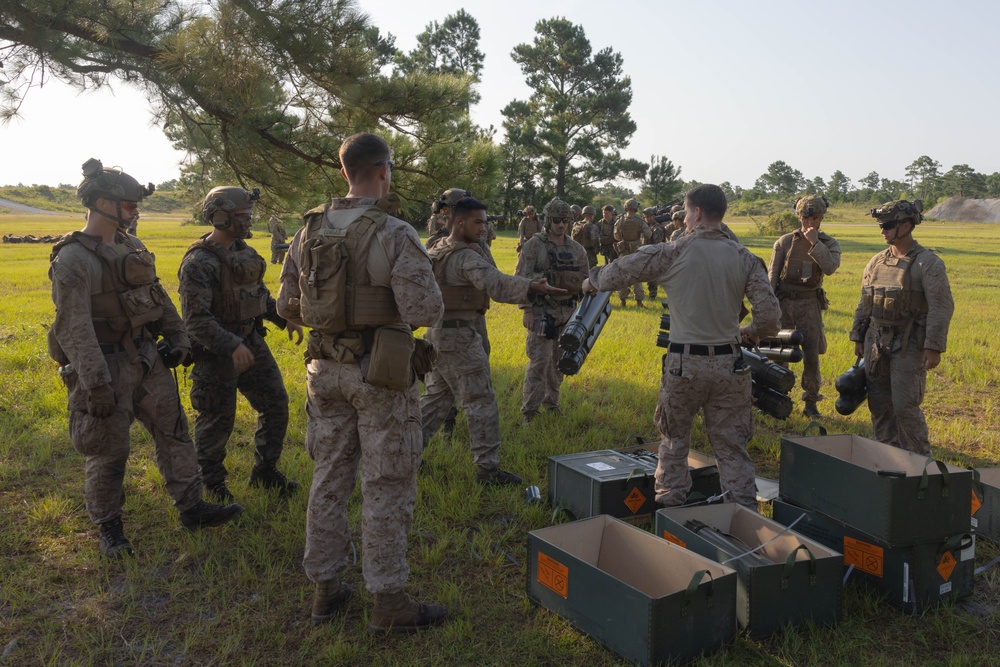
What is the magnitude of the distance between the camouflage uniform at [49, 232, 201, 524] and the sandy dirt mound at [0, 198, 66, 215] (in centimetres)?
6850

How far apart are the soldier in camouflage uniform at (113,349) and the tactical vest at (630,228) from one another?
1112 cm

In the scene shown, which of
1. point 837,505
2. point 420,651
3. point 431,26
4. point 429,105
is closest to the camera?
point 420,651

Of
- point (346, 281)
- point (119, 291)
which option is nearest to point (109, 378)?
point (119, 291)

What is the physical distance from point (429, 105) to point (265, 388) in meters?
3.59

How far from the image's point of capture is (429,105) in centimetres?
729

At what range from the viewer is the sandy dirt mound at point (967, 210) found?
74.2m

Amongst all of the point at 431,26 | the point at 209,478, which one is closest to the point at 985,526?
the point at 209,478

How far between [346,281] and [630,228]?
11731 mm

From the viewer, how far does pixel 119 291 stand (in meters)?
4.16

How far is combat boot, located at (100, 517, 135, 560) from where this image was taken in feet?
14.0

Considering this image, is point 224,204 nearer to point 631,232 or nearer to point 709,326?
point 709,326

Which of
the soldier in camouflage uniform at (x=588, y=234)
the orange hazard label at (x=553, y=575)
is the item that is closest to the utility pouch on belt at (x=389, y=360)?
the orange hazard label at (x=553, y=575)

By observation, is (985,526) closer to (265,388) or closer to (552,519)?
(552,519)

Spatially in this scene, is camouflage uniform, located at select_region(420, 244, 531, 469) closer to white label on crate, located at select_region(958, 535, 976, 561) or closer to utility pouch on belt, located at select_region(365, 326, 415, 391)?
utility pouch on belt, located at select_region(365, 326, 415, 391)
